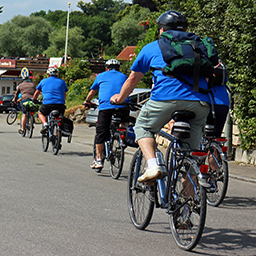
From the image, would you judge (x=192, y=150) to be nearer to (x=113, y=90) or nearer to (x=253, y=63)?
(x=113, y=90)

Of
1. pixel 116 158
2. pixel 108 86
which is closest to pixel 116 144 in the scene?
pixel 116 158

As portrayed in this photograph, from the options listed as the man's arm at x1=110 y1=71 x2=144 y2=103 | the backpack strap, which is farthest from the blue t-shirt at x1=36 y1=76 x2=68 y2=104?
the backpack strap

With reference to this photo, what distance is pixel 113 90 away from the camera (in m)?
9.09

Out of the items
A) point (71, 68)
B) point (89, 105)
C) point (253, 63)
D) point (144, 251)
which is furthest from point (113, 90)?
point (71, 68)

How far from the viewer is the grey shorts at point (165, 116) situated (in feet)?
15.5

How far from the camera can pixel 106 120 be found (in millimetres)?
9125

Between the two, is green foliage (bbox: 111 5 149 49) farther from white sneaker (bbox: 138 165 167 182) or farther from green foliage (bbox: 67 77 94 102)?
white sneaker (bbox: 138 165 167 182)

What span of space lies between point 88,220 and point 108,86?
3.74 meters

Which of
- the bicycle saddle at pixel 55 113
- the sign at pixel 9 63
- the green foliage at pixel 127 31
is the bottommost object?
the sign at pixel 9 63


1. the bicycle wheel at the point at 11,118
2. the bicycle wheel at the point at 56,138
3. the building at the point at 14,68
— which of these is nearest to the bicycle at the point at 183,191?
the bicycle wheel at the point at 56,138

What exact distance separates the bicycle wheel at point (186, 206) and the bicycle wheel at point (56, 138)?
7.39 metres

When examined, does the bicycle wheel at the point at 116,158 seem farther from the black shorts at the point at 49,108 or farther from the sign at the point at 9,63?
the sign at the point at 9,63

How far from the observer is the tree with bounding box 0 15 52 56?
106 meters

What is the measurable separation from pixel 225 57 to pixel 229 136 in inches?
64.5
